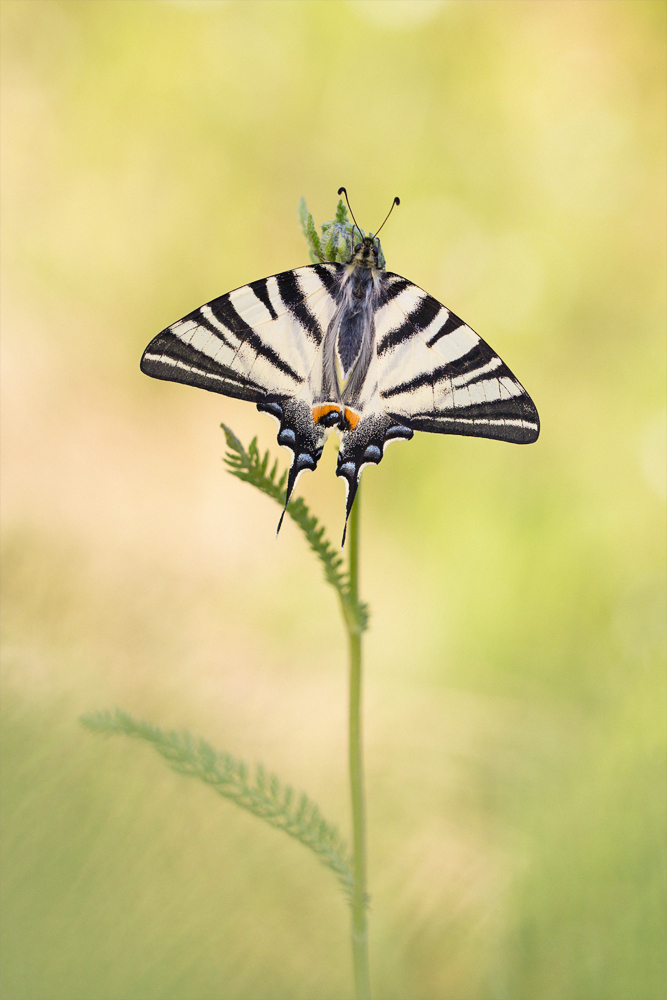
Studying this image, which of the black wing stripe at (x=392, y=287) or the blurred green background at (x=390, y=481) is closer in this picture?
the black wing stripe at (x=392, y=287)

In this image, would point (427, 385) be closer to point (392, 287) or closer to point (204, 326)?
point (392, 287)

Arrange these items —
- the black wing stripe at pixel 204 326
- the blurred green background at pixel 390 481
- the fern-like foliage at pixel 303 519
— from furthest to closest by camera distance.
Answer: the blurred green background at pixel 390 481, the black wing stripe at pixel 204 326, the fern-like foliage at pixel 303 519

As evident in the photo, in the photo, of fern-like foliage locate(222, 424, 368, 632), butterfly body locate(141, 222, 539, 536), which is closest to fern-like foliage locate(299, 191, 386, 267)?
butterfly body locate(141, 222, 539, 536)

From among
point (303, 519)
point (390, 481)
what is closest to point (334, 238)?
point (303, 519)

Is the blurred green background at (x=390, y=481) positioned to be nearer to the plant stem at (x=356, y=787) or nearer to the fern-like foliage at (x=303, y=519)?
the plant stem at (x=356, y=787)

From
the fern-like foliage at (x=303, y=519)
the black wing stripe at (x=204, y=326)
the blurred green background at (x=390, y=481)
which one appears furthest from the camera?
the blurred green background at (x=390, y=481)

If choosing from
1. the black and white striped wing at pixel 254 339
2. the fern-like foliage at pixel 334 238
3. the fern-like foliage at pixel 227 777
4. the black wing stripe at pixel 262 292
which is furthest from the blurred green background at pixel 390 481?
the fern-like foliage at pixel 334 238

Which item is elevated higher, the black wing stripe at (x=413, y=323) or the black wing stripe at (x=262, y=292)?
the black wing stripe at (x=413, y=323)

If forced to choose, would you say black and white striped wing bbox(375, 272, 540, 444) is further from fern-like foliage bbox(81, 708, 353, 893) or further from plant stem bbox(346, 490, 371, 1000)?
fern-like foliage bbox(81, 708, 353, 893)
